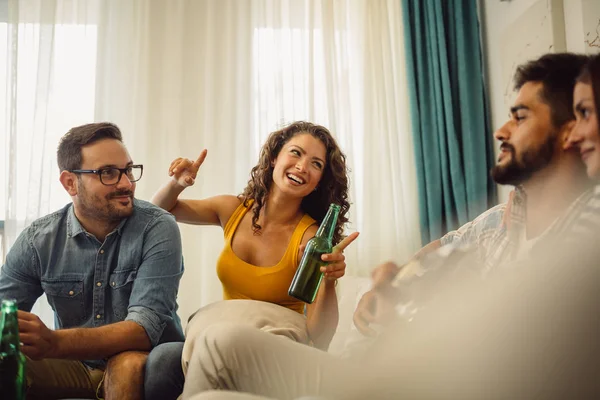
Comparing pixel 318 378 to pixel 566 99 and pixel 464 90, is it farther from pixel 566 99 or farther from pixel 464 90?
pixel 464 90

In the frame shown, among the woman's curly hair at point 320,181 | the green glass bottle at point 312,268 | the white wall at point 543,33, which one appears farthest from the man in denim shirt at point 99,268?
the white wall at point 543,33

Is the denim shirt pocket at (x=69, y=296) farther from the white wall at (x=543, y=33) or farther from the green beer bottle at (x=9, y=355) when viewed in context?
the white wall at (x=543, y=33)

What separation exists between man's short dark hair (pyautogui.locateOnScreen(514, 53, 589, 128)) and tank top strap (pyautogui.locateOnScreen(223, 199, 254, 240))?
118 centimetres

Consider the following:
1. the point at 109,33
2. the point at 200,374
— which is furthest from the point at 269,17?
the point at 200,374

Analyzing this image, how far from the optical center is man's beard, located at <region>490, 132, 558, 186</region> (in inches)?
12.8

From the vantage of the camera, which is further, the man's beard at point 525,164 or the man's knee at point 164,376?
the man's knee at point 164,376

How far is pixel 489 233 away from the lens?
1.27ft

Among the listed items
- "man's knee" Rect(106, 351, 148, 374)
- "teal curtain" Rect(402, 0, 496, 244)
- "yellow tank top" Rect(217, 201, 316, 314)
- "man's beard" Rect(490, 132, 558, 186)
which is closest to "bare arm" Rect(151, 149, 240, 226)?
"yellow tank top" Rect(217, 201, 316, 314)

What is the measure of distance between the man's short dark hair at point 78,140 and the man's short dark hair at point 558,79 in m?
1.28

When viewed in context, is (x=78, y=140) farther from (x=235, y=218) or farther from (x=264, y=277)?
(x=264, y=277)

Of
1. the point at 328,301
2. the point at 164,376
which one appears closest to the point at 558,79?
the point at 328,301

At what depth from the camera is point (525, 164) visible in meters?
0.33

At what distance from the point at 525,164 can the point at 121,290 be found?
1159 mm

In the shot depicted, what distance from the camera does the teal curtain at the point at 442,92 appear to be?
90.2 inches
